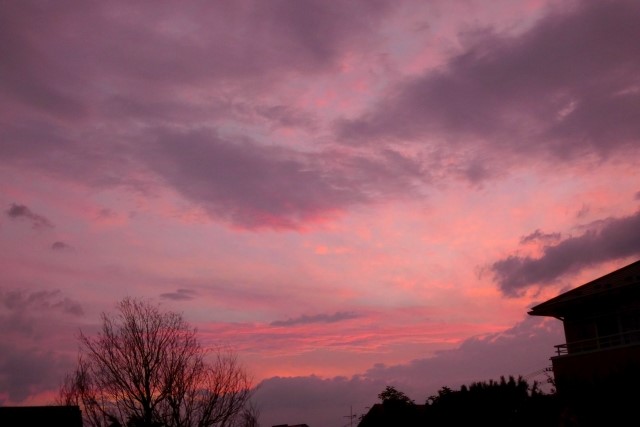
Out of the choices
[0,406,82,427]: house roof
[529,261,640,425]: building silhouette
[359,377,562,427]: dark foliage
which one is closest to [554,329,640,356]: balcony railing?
[529,261,640,425]: building silhouette

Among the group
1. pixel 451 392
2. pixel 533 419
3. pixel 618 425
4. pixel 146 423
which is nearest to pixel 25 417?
pixel 146 423

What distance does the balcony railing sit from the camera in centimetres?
3079

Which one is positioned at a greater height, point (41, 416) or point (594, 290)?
point (594, 290)

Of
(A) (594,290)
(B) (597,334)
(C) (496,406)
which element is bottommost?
(C) (496,406)

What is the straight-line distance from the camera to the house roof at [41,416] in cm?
4219

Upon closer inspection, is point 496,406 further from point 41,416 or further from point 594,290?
point 41,416

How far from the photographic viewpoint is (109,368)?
35.9 meters

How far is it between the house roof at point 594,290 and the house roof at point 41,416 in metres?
30.3

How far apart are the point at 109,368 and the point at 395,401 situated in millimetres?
15446

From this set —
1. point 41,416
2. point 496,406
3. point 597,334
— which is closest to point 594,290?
point 597,334

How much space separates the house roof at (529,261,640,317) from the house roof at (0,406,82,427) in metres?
30.3

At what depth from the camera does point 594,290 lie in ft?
107

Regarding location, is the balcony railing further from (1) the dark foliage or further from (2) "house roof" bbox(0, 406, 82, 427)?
(2) "house roof" bbox(0, 406, 82, 427)

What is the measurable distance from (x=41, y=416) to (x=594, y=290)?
1372 inches
